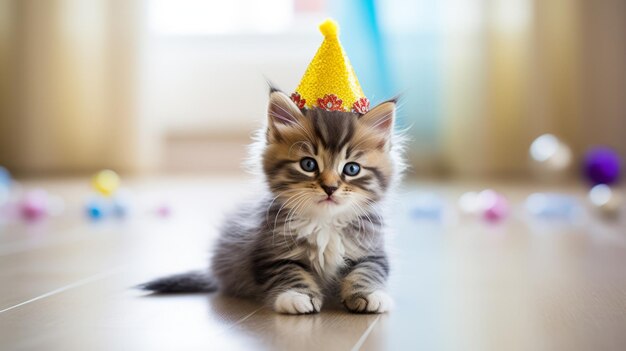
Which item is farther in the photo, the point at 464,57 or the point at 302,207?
the point at 464,57

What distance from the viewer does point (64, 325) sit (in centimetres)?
125

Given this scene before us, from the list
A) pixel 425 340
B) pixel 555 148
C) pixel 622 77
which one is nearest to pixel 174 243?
pixel 425 340

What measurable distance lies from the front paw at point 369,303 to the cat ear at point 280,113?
32 centimetres

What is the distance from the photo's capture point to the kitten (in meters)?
1.36

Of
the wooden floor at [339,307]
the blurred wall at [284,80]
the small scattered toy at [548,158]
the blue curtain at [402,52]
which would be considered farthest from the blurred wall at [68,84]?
the small scattered toy at [548,158]

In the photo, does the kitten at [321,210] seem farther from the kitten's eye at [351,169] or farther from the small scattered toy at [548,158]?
the small scattered toy at [548,158]

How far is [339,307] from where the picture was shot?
141 centimetres

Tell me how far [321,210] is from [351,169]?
0.09m

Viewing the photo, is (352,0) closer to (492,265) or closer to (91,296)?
(492,265)

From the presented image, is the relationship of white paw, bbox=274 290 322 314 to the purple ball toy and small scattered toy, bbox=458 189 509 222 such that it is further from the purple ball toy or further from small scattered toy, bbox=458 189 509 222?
the purple ball toy

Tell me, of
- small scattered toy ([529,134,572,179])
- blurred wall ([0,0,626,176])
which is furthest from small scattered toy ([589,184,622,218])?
blurred wall ([0,0,626,176])

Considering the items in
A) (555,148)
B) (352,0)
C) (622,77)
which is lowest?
(555,148)

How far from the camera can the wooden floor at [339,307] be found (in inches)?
46.1

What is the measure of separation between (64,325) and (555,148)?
3.14 metres
